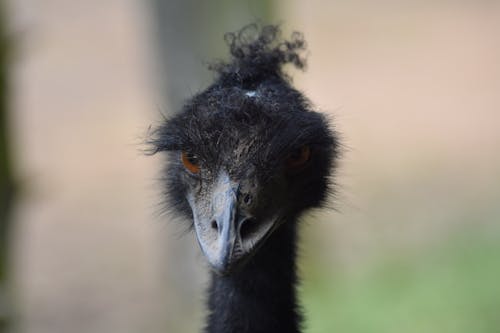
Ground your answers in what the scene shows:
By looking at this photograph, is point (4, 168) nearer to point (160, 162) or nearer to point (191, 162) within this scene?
point (160, 162)

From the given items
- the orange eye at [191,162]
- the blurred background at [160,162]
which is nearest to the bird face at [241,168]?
the orange eye at [191,162]

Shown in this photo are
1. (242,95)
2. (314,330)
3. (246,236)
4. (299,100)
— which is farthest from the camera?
(314,330)

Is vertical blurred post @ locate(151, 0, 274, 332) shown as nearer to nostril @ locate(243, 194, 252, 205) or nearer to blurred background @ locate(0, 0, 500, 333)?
blurred background @ locate(0, 0, 500, 333)

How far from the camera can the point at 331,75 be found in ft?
33.7

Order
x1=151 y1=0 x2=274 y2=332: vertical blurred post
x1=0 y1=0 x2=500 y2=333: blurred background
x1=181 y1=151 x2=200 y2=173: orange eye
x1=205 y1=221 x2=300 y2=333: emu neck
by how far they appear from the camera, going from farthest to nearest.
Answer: x1=0 y1=0 x2=500 y2=333: blurred background → x1=151 y1=0 x2=274 y2=332: vertical blurred post → x1=205 y1=221 x2=300 y2=333: emu neck → x1=181 y1=151 x2=200 y2=173: orange eye

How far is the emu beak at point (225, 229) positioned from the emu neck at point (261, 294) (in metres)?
0.32

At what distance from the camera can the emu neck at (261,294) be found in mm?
3014

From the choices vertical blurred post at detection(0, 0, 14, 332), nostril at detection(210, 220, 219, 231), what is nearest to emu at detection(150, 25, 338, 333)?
nostril at detection(210, 220, 219, 231)

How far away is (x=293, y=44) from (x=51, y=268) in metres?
5.15

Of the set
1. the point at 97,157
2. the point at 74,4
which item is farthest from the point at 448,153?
the point at 74,4

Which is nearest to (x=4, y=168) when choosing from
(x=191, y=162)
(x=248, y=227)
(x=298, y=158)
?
(x=191, y=162)

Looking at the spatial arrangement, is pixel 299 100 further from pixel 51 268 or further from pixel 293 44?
pixel 51 268

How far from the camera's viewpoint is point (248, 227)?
2637 mm

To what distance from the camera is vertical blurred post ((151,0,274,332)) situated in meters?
5.42
